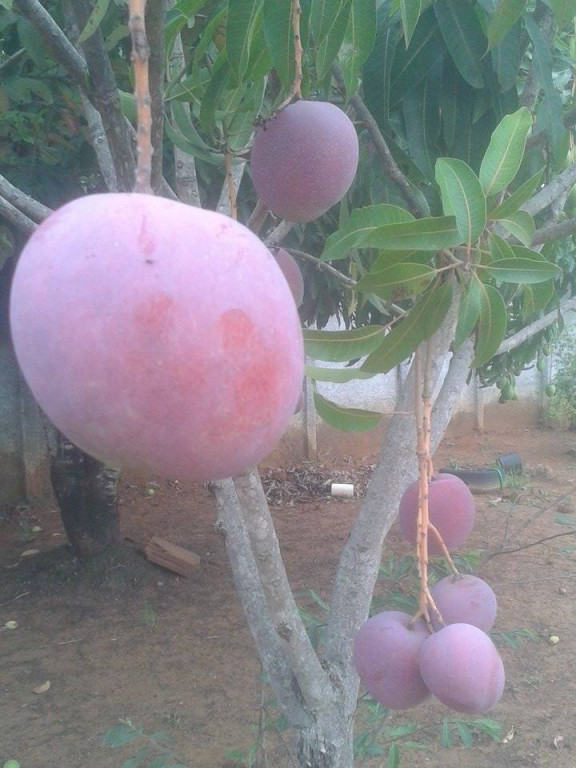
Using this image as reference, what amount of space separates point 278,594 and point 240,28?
836 mm

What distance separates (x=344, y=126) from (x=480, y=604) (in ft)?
1.96

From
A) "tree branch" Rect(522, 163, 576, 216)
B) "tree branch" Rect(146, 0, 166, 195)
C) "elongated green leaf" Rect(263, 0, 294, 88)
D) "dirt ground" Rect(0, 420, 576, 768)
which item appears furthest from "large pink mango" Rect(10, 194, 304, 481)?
"dirt ground" Rect(0, 420, 576, 768)

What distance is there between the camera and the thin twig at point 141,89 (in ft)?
1.57

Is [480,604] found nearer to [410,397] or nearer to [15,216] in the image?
[410,397]

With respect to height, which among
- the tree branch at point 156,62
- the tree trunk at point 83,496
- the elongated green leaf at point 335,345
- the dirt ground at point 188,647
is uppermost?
the tree branch at point 156,62

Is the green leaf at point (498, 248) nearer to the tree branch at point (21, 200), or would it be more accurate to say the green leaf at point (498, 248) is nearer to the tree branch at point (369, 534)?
the tree branch at point (369, 534)

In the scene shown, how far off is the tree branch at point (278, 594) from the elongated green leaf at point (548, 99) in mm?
748

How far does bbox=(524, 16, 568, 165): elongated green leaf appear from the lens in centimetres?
124

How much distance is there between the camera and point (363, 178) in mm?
1760

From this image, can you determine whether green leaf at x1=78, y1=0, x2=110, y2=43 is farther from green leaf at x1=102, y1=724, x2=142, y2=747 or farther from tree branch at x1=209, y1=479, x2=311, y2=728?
green leaf at x1=102, y1=724, x2=142, y2=747

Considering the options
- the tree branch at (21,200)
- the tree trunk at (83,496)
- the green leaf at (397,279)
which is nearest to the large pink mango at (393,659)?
the green leaf at (397,279)

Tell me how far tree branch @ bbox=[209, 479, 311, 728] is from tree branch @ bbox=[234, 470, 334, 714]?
0.03 meters

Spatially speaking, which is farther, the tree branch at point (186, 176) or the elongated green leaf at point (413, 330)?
the tree branch at point (186, 176)

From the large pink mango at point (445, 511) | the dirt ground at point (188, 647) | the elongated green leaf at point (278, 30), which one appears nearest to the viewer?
the elongated green leaf at point (278, 30)
